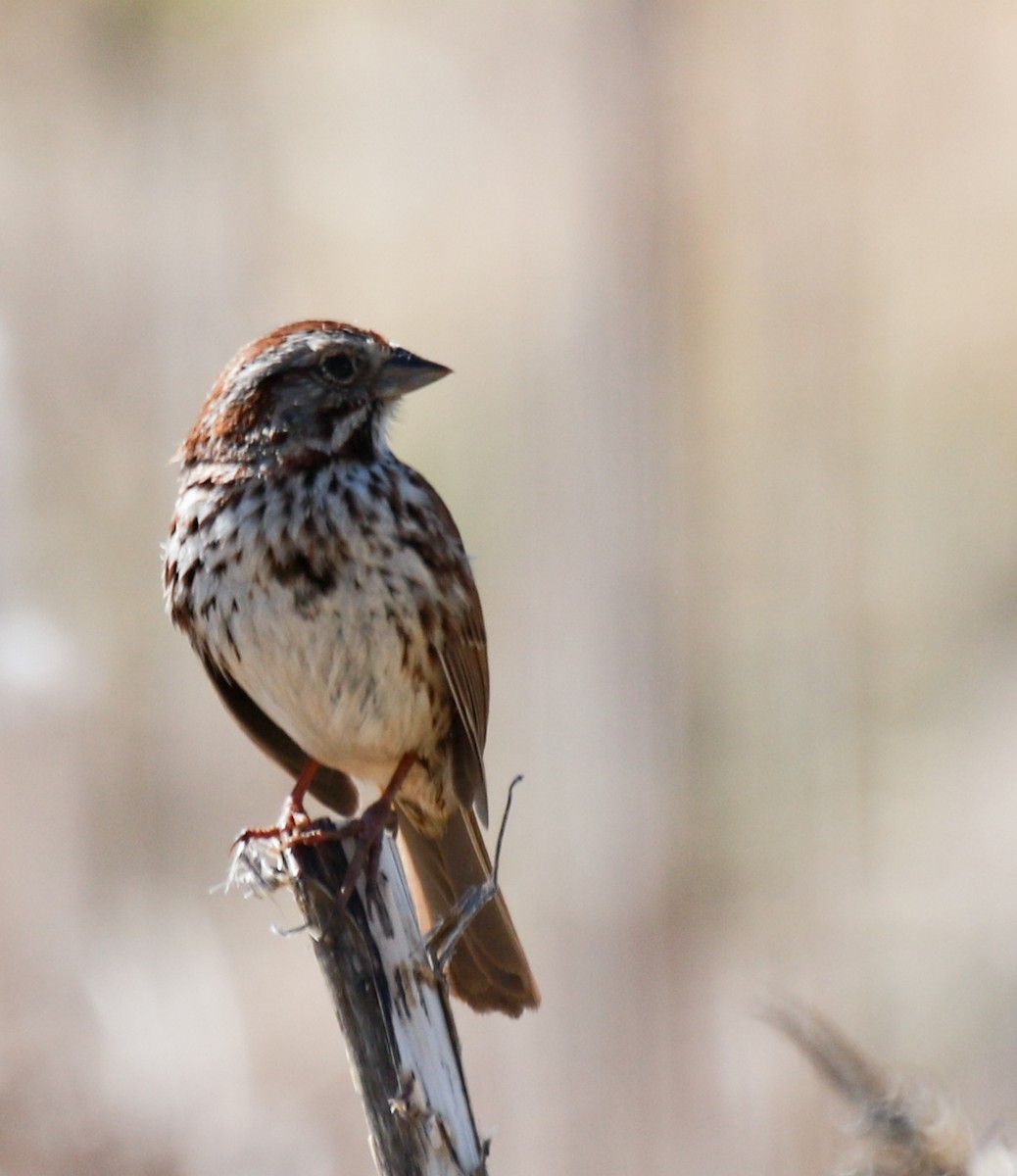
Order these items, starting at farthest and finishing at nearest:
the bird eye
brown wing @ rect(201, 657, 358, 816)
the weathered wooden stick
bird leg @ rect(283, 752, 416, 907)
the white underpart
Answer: brown wing @ rect(201, 657, 358, 816) → the bird eye → the white underpart → bird leg @ rect(283, 752, 416, 907) → the weathered wooden stick

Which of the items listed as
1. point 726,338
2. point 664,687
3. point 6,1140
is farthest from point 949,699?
point 6,1140

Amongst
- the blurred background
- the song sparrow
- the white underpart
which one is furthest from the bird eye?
the blurred background

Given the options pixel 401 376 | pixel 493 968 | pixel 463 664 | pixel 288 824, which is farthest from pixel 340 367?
pixel 493 968

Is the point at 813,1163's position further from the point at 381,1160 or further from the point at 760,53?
the point at 760,53

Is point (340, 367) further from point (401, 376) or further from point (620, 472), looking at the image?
point (620, 472)

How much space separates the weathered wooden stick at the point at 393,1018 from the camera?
1.99 meters

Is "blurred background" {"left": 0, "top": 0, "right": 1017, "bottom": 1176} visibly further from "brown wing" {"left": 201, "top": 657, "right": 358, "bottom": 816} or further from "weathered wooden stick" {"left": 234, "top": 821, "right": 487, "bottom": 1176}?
"weathered wooden stick" {"left": 234, "top": 821, "right": 487, "bottom": 1176}

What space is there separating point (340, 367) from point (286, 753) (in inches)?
31.1

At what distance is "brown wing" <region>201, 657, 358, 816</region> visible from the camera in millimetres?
2967

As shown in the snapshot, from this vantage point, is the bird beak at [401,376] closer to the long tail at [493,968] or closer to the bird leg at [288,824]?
the bird leg at [288,824]

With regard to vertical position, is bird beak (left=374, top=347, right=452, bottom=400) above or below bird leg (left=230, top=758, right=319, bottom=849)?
above

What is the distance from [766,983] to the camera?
4172mm

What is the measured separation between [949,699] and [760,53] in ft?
5.81

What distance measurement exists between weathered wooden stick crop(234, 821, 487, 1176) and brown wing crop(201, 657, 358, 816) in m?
0.66
